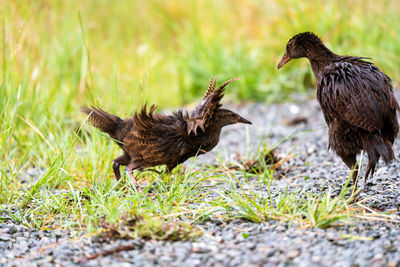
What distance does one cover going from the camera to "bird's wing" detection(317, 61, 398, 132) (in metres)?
3.21

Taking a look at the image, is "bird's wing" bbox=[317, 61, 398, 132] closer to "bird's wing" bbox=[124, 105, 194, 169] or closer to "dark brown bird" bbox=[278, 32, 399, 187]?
"dark brown bird" bbox=[278, 32, 399, 187]

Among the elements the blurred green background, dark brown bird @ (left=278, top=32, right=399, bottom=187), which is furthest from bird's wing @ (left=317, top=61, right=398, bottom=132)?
the blurred green background

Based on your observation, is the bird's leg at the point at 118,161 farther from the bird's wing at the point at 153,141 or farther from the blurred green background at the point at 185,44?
the blurred green background at the point at 185,44

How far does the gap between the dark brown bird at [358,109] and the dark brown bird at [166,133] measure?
28.0 inches

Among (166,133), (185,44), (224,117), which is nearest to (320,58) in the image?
(224,117)

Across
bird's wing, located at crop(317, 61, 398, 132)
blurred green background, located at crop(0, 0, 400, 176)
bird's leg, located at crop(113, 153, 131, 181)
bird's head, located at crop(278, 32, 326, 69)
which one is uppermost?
blurred green background, located at crop(0, 0, 400, 176)

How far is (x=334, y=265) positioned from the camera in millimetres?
2334

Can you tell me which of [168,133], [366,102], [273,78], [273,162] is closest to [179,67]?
[273,78]

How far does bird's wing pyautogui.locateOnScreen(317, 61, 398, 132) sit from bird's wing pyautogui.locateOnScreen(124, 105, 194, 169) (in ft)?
3.29

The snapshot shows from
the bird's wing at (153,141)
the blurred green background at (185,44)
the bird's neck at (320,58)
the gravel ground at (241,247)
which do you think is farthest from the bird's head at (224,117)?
the blurred green background at (185,44)

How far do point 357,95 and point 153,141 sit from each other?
1399mm

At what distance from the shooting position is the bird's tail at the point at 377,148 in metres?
3.18

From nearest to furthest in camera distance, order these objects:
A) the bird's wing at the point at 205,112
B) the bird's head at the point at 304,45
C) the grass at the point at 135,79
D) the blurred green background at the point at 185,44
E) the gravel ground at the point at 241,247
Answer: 1. the gravel ground at the point at 241,247
2. the grass at the point at 135,79
3. the bird's wing at the point at 205,112
4. the bird's head at the point at 304,45
5. the blurred green background at the point at 185,44

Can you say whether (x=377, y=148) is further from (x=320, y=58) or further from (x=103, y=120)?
(x=103, y=120)
